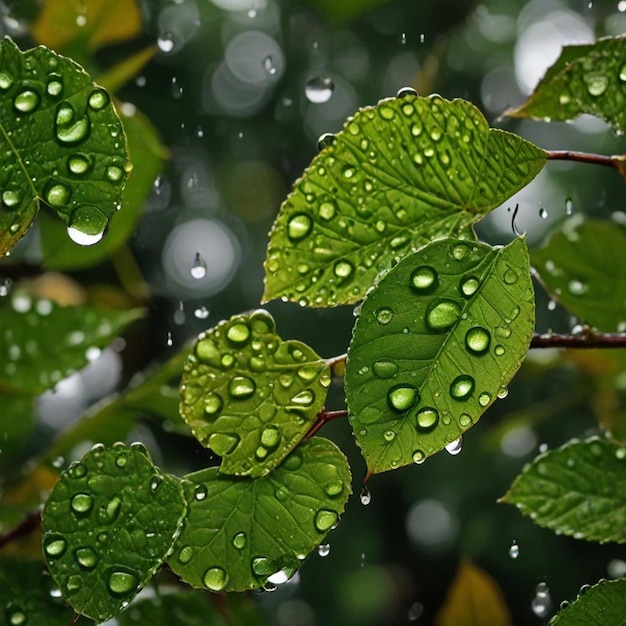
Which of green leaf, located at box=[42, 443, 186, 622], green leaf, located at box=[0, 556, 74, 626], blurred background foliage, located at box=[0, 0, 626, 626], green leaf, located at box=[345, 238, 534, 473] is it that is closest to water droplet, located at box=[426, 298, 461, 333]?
green leaf, located at box=[345, 238, 534, 473]

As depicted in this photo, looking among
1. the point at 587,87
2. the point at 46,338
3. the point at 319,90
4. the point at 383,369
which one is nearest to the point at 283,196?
the point at 319,90

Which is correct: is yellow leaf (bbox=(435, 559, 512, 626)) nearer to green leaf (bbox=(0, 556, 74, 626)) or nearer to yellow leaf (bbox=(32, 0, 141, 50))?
green leaf (bbox=(0, 556, 74, 626))

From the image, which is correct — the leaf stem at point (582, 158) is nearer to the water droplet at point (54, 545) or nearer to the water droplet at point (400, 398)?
the water droplet at point (400, 398)

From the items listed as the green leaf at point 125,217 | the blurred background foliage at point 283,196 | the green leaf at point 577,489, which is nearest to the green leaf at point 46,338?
the green leaf at point 125,217

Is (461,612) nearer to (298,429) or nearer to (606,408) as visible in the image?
(606,408)

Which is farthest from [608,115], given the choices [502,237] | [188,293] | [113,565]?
[188,293]

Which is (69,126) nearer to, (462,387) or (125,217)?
(462,387)
